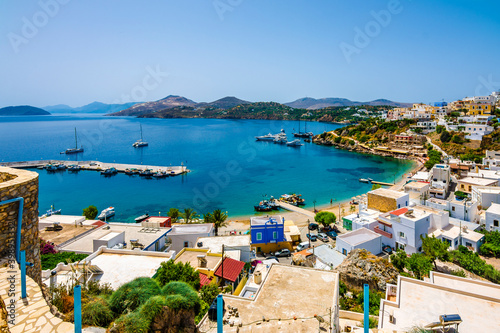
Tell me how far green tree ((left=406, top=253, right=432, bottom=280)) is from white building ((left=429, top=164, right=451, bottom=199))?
40.9 feet

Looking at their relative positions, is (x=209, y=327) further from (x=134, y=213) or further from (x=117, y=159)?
(x=117, y=159)

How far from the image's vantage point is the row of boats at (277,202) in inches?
1078

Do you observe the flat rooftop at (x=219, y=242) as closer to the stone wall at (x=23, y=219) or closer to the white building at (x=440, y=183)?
the stone wall at (x=23, y=219)

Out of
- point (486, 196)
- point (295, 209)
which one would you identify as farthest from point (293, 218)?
point (486, 196)

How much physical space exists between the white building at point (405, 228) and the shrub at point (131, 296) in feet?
47.2

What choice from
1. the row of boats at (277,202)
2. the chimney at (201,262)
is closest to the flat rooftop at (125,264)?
the chimney at (201,262)

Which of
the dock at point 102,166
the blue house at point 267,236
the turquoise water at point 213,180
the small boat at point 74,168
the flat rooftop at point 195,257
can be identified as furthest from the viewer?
the small boat at point 74,168

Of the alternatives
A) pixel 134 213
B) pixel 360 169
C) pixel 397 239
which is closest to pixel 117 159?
pixel 134 213

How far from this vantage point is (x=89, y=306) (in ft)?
14.2

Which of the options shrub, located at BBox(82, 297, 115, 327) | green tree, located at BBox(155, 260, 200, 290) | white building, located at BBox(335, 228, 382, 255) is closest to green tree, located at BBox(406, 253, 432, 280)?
white building, located at BBox(335, 228, 382, 255)


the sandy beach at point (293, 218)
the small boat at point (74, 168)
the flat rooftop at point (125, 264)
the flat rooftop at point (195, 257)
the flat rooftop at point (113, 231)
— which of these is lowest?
the sandy beach at point (293, 218)

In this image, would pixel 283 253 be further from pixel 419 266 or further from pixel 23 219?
pixel 23 219

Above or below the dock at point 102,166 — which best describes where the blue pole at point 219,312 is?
above

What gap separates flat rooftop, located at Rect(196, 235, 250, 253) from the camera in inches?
497
